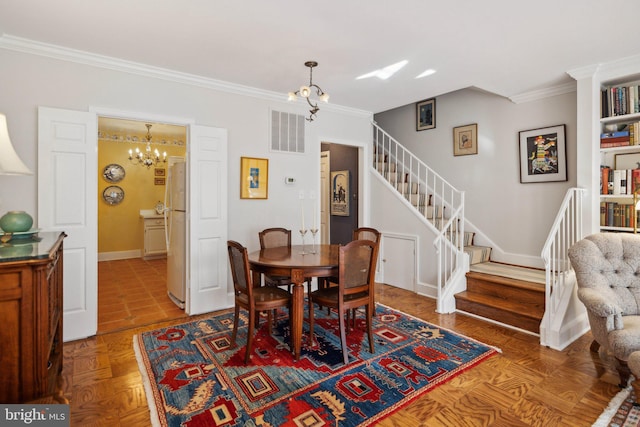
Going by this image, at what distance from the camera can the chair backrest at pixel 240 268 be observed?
2.50 meters

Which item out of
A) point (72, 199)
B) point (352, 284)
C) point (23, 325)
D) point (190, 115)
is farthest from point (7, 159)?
point (352, 284)

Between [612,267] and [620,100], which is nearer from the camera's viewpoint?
[612,267]

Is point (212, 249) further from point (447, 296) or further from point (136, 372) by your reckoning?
point (447, 296)

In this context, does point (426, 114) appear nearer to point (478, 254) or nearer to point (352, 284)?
point (478, 254)

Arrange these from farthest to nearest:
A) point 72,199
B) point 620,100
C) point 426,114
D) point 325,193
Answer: point 325,193 < point 426,114 < point 620,100 < point 72,199

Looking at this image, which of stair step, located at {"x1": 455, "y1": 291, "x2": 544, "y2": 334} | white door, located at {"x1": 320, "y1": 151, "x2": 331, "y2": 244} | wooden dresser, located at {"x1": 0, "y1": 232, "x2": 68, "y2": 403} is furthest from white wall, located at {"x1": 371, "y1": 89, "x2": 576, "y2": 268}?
wooden dresser, located at {"x1": 0, "y1": 232, "x2": 68, "y2": 403}

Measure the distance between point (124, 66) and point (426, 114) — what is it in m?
4.25

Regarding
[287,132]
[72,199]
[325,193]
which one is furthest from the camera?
[325,193]

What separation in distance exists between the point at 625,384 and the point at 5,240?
402cm

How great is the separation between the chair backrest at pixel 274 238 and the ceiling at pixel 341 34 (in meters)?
1.69

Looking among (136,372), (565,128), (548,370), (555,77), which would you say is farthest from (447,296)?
(136,372)

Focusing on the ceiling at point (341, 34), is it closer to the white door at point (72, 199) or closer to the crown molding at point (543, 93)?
the crown molding at point (543, 93)

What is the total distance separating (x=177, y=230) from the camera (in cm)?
401

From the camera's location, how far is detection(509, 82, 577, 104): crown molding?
382cm
